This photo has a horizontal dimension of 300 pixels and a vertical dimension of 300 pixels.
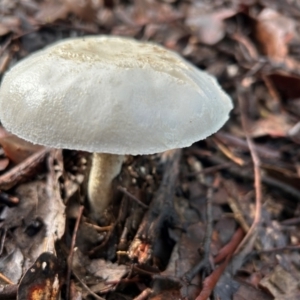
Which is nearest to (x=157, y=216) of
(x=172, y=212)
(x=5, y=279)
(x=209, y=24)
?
(x=172, y=212)

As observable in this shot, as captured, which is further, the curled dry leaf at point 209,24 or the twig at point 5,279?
the curled dry leaf at point 209,24

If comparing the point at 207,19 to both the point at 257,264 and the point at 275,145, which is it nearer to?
the point at 275,145

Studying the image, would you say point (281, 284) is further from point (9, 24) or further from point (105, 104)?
point (9, 24)

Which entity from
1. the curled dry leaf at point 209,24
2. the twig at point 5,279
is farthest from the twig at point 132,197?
the curled dry leaf at point 209,24

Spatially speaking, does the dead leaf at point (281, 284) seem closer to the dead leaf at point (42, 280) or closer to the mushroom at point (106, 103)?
the mushroom at point (106, 103)

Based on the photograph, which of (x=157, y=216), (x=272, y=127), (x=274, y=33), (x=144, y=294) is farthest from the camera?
(x=274, y=33)

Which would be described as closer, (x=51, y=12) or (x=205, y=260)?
(x=205, y=260)

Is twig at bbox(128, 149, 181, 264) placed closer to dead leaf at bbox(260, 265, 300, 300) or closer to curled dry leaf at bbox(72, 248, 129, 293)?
curled dry leaf at bbox(72, 248, 129, 293)
